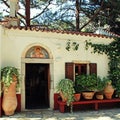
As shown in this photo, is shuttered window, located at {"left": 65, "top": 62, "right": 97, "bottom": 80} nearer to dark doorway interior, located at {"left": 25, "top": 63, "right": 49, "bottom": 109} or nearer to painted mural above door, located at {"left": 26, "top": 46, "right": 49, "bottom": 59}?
painted mural above door, located at {"left": 26, "top": 46, "right": 49, "bottom": 59}

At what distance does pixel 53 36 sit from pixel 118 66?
156 inches

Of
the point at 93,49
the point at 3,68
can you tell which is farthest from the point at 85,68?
the point at 3,68

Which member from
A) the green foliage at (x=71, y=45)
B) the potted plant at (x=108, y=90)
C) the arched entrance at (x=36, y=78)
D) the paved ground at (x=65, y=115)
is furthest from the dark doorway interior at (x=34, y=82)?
the potted plant at (x=108, y=90)

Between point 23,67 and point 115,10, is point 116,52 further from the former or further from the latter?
point 115,10

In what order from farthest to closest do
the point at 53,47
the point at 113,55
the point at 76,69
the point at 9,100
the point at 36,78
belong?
the point at 36,78, the point at 113,55, the point at 76,69, the point at 53,47, the point at 9,100

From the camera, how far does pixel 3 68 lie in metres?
12.0

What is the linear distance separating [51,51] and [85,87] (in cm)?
244

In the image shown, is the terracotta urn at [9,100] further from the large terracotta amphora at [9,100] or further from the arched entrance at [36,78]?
the arched entrance at [36,78]

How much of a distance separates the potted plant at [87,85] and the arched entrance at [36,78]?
1466 mm

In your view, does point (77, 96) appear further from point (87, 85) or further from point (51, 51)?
point (51, 51)

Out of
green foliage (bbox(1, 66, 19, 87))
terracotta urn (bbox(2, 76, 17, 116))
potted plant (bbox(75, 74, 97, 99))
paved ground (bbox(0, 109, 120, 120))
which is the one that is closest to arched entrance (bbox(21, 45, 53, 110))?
paved ground (bbox(0, 109, 120, 120))

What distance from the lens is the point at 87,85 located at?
517 inches

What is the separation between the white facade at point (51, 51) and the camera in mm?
12555

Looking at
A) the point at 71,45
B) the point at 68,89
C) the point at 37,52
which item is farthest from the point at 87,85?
the point at 37,52
